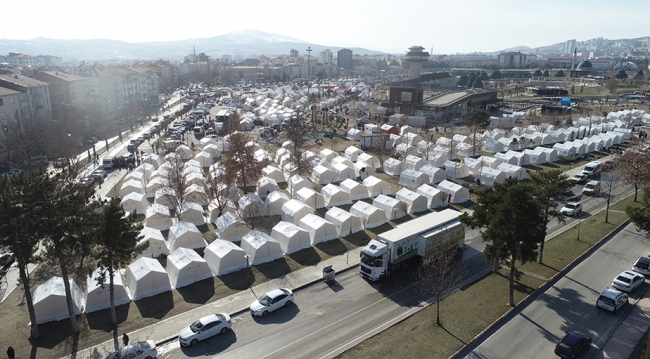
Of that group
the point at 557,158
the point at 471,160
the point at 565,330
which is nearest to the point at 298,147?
the point at 471,160

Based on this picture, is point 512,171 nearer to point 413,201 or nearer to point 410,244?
point 413,201

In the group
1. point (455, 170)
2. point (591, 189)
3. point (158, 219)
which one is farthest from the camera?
point (455, 170)

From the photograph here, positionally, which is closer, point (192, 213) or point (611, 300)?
point (611, 300)

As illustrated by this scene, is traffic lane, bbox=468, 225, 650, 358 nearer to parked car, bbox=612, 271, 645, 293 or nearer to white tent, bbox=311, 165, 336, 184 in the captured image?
parked car, bbox=612, 271, 645, 293

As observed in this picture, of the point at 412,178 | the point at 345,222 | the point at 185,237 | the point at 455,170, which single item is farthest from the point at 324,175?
the point at 185,237

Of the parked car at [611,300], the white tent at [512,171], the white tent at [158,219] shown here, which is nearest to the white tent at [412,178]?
the white tent at [512,171]

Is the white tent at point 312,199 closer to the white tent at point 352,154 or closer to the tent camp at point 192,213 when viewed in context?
the tent camp at point 192,213

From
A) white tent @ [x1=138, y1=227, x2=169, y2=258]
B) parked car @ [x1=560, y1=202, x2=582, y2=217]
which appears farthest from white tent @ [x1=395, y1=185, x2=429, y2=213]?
white tent @ [x1=138, y1=227, x2=169, y2=258]
